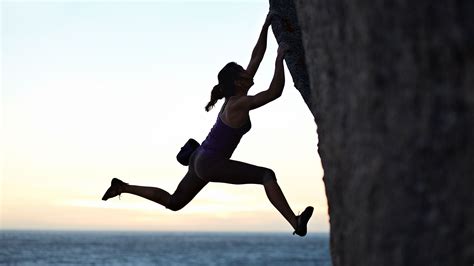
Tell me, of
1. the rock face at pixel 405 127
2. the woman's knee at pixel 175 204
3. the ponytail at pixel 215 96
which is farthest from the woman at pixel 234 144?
the rock face at pixel 405 127

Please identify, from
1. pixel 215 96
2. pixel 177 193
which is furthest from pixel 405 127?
pixel 177 193

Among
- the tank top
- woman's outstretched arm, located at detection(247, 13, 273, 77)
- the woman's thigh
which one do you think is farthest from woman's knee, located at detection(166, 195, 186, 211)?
woman's outstretched arm, located at detection(247, 13, 273, 77)

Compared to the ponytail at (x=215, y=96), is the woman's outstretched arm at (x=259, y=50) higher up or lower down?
higher up

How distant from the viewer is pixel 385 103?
5.43m

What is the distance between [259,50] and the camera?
8.54 metres

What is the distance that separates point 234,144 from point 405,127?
301cm

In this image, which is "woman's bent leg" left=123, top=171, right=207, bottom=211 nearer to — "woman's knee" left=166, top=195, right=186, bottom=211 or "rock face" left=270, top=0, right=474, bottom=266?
"woman's knee" left=166, top=195, right=186, bottom=211

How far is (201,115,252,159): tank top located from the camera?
317 inches

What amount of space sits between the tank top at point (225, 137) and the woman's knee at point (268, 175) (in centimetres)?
44

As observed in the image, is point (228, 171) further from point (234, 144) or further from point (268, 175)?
point (268, 175)

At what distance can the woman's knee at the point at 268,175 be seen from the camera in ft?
25.9

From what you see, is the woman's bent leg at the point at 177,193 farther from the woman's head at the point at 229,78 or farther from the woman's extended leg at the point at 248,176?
the woman's head at the point at 229,78

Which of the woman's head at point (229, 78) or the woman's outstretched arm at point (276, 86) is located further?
the woman's head at point (229, 78)

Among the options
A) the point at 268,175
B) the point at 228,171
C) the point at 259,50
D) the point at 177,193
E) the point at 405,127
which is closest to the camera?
the point at 405,127
